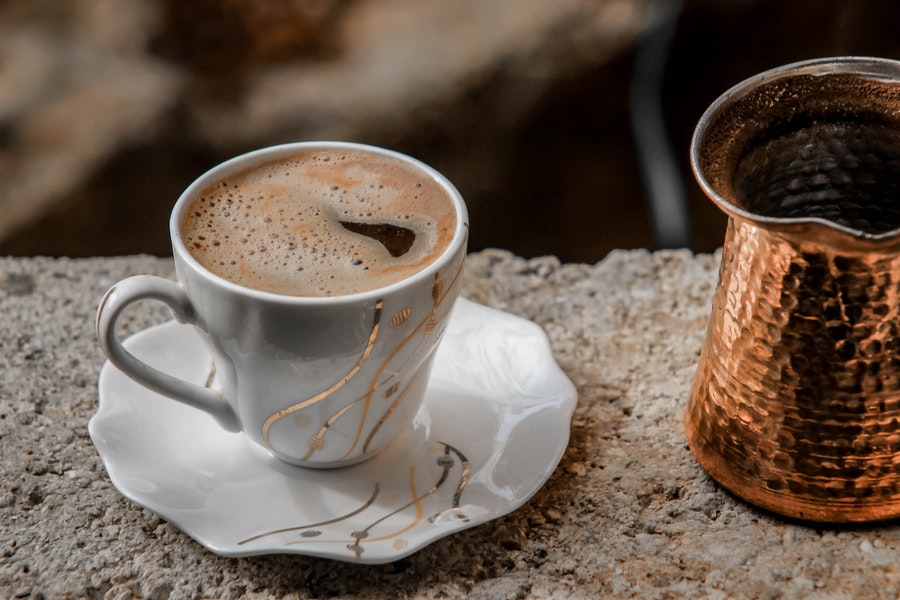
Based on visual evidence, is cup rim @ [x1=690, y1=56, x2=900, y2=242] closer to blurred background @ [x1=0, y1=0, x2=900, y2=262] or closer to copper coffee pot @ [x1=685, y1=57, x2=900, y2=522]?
copper coffee pot @ [x1=685, y1=57, x2=900, y2=522]

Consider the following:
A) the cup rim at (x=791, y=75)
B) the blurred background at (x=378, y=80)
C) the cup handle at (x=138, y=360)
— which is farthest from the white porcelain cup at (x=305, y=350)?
the blurred background at (x=378, y=80)

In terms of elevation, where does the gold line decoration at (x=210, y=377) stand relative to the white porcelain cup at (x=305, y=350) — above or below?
below

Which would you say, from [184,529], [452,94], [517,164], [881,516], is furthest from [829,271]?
[452,94]

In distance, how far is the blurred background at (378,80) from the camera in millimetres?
1573

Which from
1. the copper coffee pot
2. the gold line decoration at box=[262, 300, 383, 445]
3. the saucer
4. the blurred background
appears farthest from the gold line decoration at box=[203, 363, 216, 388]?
the blurred background

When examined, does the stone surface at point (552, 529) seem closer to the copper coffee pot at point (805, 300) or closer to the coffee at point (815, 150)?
the copper coffee pot at point (805, 300)

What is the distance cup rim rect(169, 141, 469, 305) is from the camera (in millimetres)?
606

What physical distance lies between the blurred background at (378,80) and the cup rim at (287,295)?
2.63 ft

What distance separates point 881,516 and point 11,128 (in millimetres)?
1421

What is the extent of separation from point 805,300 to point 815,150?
0.13 m

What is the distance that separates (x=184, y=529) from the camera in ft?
2.08

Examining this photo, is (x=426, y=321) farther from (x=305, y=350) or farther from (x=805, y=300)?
(x=805, y=300)

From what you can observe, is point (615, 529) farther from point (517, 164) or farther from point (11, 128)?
point (11, 128)

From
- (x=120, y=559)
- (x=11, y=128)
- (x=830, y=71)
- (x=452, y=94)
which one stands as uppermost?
(x=830, y=71)
